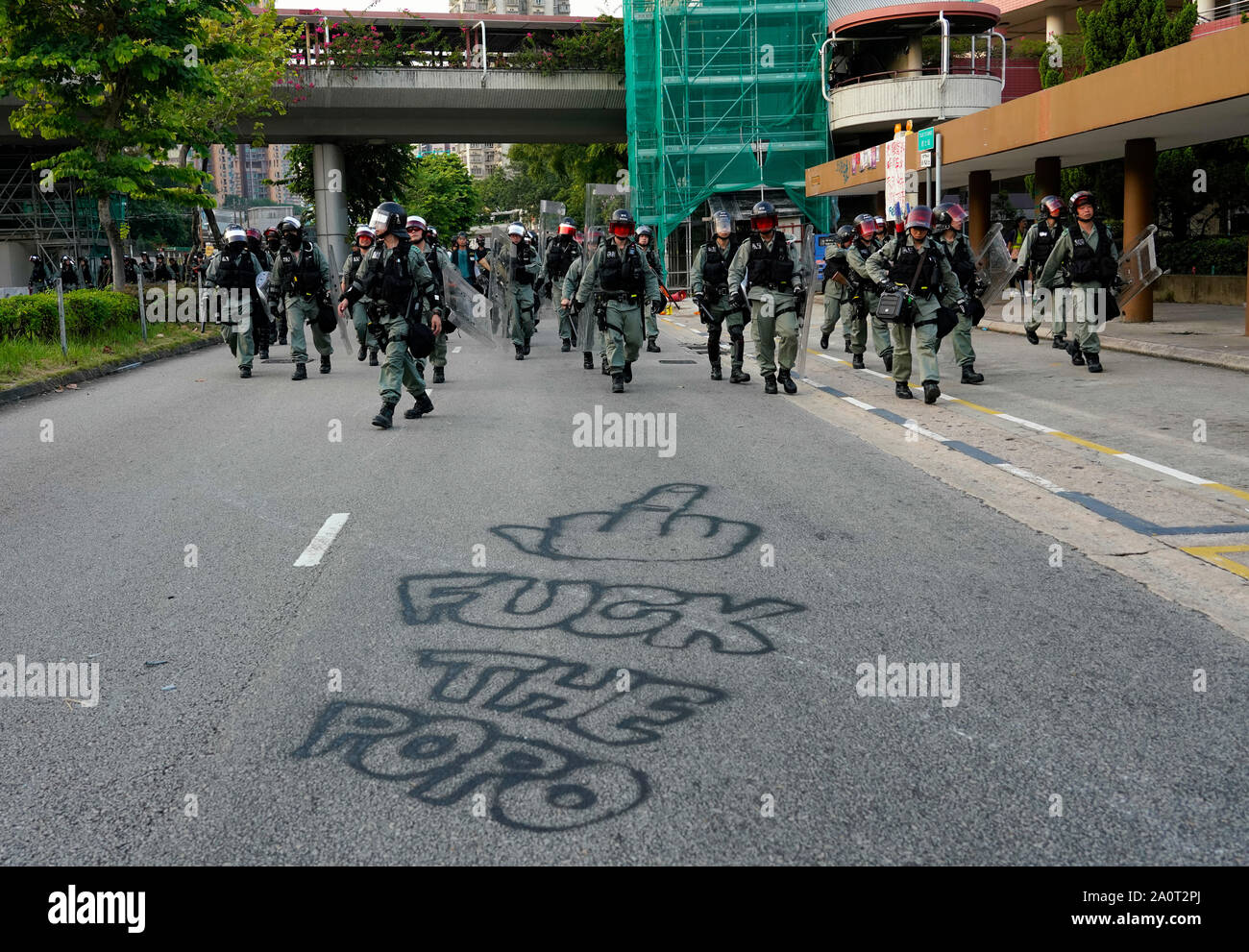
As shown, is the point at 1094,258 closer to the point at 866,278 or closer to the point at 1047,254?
the point at 1047,254

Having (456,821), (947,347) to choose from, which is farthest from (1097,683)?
(947,347)

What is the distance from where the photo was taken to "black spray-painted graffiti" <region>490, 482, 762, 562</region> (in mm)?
6883

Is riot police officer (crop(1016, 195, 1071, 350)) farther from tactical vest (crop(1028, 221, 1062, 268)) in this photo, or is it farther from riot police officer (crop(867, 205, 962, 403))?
riot police officer (crop(867, 205, 962, 403))

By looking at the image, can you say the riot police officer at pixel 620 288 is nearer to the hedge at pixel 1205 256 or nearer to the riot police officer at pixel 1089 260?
the riot police officer at pixel 1089 260

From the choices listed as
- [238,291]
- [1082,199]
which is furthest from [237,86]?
[1082,199]

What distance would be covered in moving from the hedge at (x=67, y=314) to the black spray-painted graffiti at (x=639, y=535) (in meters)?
13.6

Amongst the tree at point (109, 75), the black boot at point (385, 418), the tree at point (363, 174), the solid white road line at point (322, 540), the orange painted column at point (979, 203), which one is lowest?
the solid white road line at point (322, 540)

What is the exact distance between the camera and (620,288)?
47.4 ft

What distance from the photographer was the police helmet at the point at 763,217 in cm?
1379

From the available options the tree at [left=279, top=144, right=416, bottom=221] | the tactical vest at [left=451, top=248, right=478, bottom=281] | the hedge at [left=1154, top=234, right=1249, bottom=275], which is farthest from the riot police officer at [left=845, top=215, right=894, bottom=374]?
the tree at [left=279, top=144, right=416, bottom=221]

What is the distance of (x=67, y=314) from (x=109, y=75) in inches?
220

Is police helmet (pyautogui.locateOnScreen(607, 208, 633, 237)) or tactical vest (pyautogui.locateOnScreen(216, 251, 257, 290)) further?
tactical vest (pyautogui.locateOnScreen(216, 251, 257, 290))

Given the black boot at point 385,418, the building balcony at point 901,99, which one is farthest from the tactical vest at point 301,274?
the building balcony at point 901,99
